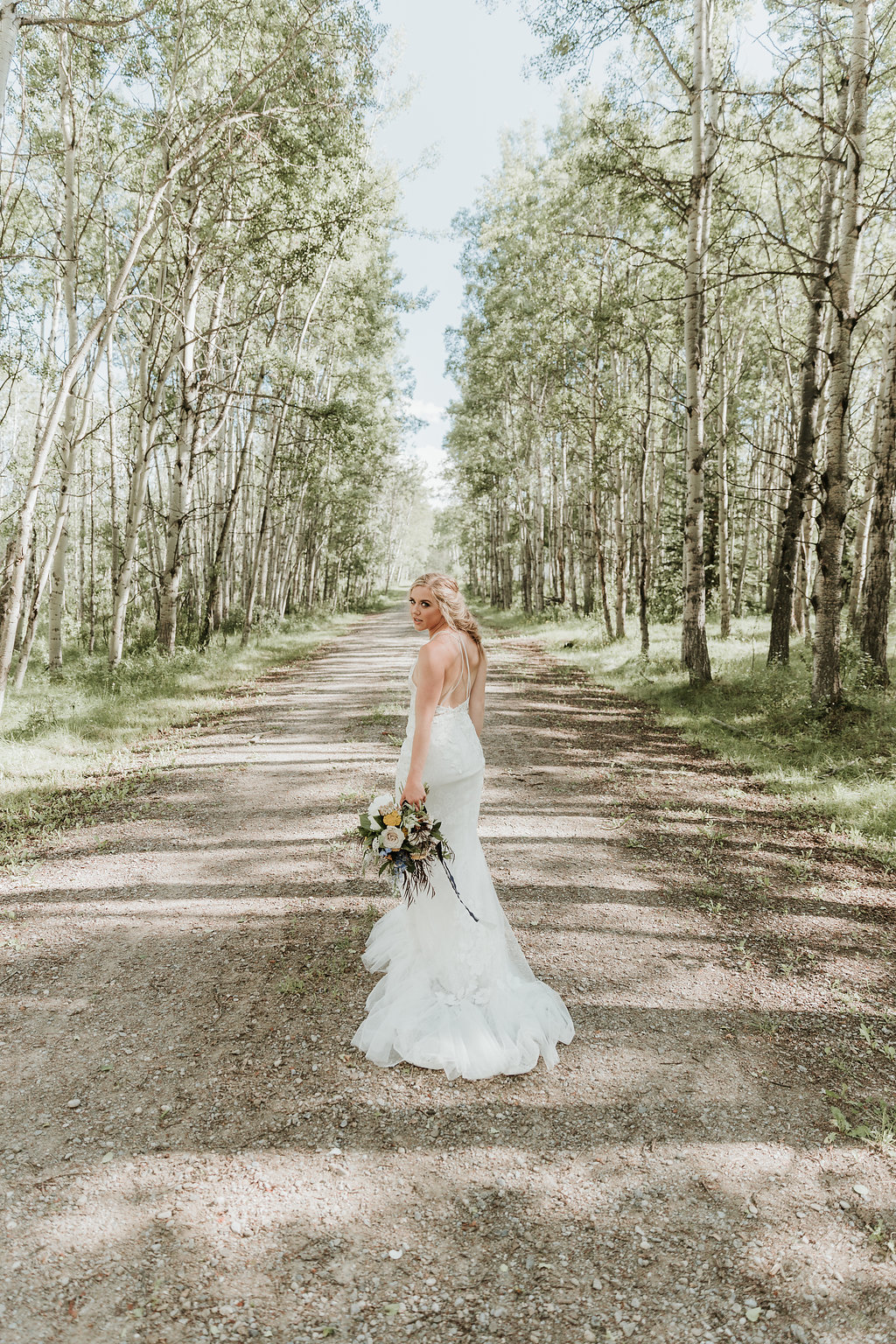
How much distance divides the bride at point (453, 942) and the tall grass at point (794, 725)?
3852mm

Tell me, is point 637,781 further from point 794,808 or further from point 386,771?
point 386,771

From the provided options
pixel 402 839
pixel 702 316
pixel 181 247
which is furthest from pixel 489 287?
pixel 402 839

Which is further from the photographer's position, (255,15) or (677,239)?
(677,239)

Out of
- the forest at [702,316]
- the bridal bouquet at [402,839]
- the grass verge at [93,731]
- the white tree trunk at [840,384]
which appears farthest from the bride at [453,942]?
the white tree trunk at [840,384]

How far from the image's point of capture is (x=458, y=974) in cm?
379

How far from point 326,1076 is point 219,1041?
62cm

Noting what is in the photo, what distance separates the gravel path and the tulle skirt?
0.37 feet

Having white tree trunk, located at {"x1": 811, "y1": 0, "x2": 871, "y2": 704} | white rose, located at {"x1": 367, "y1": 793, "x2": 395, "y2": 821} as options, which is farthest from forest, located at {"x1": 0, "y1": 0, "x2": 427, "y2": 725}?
white tree trunk, located at {"x1": 811, "y1": 0, "x2": 871, "y2": 704}

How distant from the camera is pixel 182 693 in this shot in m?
12.3

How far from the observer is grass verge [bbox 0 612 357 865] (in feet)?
22.4

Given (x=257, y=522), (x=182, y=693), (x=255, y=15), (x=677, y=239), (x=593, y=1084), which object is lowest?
(x=593, y=1084)

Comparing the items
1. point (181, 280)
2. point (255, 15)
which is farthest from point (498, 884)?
point (255, 15)

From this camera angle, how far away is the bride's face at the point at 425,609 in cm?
375

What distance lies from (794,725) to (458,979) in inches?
273
